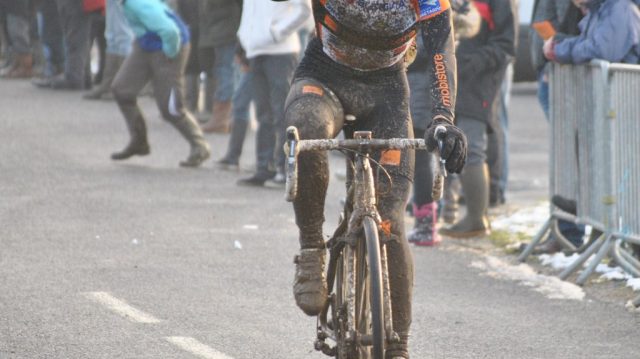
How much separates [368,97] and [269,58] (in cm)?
680

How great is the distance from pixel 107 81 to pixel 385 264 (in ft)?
45.1

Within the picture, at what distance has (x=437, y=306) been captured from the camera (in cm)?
818

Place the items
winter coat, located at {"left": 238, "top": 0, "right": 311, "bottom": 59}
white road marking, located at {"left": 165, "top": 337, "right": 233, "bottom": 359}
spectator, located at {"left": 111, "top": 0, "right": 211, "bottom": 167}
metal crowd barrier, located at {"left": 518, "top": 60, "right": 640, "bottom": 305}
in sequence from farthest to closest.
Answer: spectator, located at {"left": 111, "top": 0, "right": 211, "bottom": 167}
winter coat, located at {"left": 238, "top": 0, "right": 311, "bottom": 59}
metal crowd barrier, located at {"left": 518, "top": 60, "right": 640, "bottom": 305}
white road marking, located at {"left": 165, "top": 337, "right": 233, "bottom": 359}

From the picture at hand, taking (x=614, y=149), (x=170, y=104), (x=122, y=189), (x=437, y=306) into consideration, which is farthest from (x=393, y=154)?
(x=170, y=104)

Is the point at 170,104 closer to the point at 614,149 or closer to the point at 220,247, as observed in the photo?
the point at 220,247

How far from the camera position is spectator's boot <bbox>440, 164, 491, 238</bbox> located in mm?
10555

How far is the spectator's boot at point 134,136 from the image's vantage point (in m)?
13.8

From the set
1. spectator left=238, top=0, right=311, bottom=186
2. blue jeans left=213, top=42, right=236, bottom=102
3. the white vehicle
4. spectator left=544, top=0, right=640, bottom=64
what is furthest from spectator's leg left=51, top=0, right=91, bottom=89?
spectator left=544, top=0, right=640, bottom=64

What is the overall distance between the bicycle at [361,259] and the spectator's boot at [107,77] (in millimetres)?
12806

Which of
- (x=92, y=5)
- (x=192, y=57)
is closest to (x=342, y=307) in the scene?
(x=192, y=57)

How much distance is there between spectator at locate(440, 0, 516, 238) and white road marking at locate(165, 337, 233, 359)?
3.85m

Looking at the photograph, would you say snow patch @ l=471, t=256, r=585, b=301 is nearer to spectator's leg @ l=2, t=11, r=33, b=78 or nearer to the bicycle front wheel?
the bicycle front wheel

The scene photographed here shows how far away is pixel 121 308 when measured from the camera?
7832mm

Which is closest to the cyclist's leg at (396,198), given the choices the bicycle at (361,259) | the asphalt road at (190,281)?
the bicycle at (361,259)
